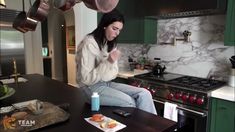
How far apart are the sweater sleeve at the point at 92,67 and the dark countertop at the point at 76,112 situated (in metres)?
0.21

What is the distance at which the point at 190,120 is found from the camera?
2057 mm

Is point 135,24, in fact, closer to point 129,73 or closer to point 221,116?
point 129,73

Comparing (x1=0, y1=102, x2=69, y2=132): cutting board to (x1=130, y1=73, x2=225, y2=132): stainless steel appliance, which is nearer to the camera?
(x1=0, y1=102, x2=69, y2=132): cutting board

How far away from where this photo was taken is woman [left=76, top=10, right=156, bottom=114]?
1233 mm

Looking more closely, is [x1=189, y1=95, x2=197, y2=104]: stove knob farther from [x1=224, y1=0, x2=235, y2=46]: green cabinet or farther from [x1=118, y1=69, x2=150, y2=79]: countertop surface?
[x1=118, y1=69, x2=150, y2=79]: countertop surface

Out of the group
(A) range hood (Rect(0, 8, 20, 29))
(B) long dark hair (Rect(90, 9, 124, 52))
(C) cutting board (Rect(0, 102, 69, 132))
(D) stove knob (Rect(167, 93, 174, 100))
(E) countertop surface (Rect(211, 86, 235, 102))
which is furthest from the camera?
(A) range hood (Rect(0, 8, 20, 29))

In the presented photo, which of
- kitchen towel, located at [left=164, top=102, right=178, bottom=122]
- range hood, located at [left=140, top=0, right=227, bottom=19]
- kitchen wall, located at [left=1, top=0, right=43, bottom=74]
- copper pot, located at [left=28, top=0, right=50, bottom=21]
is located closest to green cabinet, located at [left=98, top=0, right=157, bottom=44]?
range hood, located at [left=140, top=0, right=227, bottom=19]

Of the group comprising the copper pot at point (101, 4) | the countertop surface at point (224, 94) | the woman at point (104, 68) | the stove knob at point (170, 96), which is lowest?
the stove knob at point (170, 96)

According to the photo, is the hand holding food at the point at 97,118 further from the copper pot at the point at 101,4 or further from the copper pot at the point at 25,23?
the copper pot at the point at 25,23

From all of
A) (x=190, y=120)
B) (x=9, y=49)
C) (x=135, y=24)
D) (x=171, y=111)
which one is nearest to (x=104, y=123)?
(x=171, y=111)

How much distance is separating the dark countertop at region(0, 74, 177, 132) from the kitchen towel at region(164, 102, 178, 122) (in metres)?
0.89

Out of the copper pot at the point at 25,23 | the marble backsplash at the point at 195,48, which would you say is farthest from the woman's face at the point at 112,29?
the marble backsplash at the point at 195,48

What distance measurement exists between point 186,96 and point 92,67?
1167mm

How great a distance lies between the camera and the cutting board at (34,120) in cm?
99
